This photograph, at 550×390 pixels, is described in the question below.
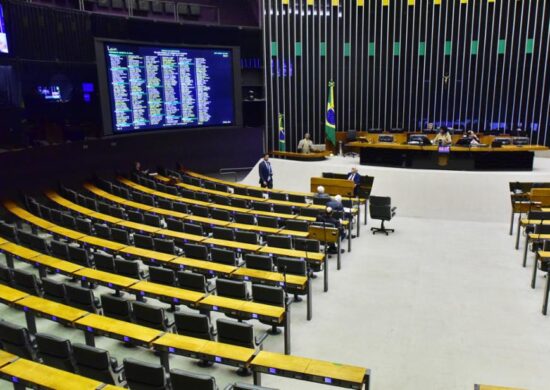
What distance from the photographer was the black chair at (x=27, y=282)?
6.50 metres

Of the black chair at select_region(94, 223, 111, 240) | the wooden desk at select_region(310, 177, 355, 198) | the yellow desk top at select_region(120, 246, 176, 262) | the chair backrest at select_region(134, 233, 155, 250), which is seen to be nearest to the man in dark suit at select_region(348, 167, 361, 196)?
the wooden desk at select_region(310, 177, 355, 198)

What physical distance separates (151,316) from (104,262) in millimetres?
1988

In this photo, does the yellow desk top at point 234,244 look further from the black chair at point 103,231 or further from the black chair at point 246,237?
the black chair at point 103,231

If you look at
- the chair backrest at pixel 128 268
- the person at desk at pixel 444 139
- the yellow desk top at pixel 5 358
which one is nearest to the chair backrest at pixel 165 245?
the chair backrest at pixel 128 268

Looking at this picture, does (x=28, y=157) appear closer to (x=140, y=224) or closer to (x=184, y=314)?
(x=140, y=224)

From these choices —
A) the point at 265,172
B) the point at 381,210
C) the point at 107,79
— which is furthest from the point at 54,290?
the point at 107,79

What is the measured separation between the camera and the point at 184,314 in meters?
5.43

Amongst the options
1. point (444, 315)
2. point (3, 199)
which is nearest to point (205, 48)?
point (3, 199)

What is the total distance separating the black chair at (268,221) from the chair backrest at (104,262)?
3.05 meters

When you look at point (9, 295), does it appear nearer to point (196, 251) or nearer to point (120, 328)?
point (120, 328)

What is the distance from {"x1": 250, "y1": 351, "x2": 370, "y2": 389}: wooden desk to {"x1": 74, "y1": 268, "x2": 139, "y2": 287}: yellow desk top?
262 cm

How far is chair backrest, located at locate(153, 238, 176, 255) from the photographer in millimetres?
7859

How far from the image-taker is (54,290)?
6.34m

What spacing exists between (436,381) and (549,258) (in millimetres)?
3116
